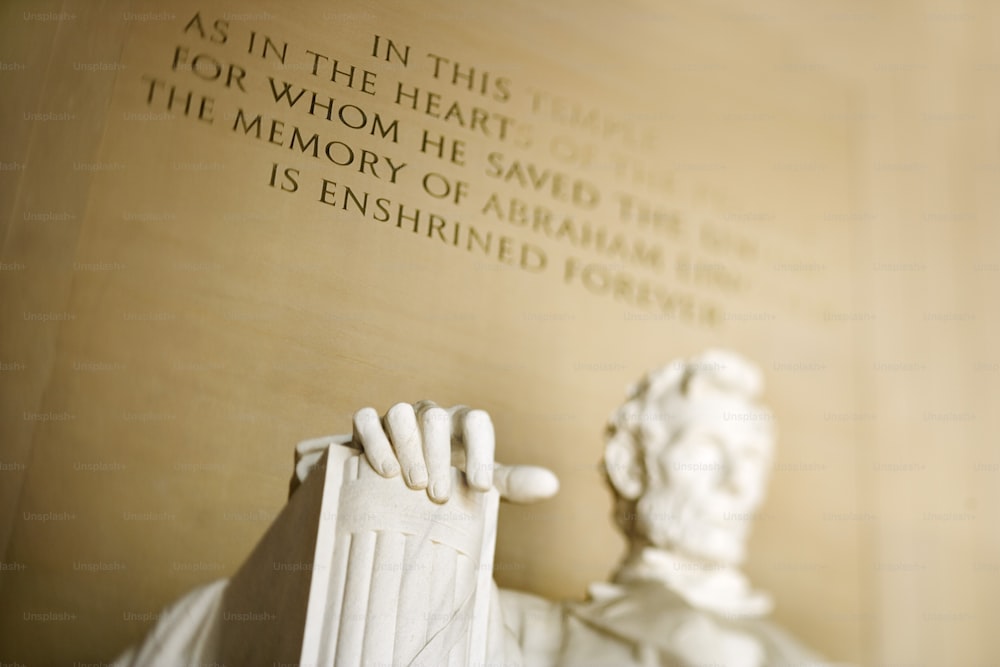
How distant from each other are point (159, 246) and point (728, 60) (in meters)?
2.40

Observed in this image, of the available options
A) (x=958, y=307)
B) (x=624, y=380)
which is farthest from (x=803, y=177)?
(x=624, y=380)

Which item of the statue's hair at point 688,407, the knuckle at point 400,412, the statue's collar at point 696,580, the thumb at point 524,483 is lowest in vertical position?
the statue's collar at point 696,580

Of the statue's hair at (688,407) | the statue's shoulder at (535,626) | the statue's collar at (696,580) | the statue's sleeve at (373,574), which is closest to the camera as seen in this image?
the statue's sleeve at (373,574)

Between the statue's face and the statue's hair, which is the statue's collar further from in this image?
the statue's hair

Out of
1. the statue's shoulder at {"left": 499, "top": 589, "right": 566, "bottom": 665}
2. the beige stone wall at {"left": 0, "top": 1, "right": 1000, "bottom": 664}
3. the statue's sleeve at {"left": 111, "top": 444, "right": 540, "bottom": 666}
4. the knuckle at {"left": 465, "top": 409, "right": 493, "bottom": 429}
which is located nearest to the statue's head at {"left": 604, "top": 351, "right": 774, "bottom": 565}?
the beige stone wall at {"left": 0, "top": 1, "right": 1000, "bottom": 664}

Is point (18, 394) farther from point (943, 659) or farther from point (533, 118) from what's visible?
point (943, 659)

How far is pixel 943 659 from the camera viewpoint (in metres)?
3.74

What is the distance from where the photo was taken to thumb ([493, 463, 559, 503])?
1.50 m

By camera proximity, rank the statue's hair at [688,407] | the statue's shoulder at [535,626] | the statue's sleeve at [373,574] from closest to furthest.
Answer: the statue's sleeve at [373,574] → the statue's shoulder at [535,626] → the statue's hair at [688,407]

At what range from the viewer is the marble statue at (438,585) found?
143 centimetres

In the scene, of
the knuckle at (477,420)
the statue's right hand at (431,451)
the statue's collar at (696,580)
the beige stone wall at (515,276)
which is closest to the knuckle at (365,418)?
the statue's right hand at (431,451)

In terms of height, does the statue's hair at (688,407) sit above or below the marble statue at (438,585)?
above

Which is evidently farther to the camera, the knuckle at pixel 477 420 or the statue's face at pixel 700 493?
the statue's face at pixel 700 493

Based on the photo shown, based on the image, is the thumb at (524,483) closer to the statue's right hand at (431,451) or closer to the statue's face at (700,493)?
the statue's right hand at (431,451)
